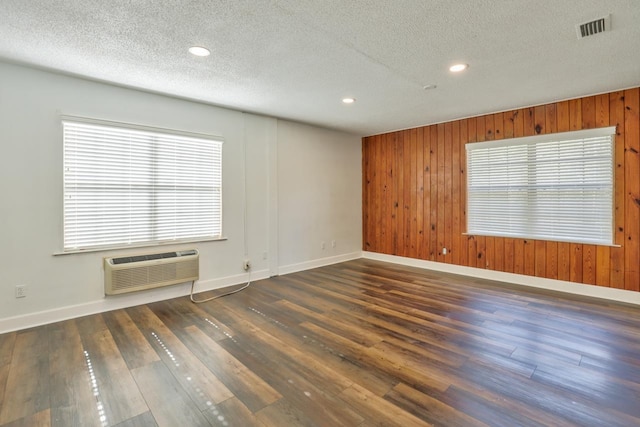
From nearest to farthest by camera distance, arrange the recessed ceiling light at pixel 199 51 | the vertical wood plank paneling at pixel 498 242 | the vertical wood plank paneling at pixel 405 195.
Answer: the recessed ceiling light at pixel 199 51, the vertical wood plank paneling at pixel 498 242, the vertical wood plank paneling at pixel 405 195

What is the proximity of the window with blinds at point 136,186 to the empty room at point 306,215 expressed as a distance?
2cm

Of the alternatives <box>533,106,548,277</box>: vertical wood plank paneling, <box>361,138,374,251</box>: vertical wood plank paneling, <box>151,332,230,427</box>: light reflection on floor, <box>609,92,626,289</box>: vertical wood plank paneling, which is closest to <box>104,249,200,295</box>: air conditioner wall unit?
<box>151,332,230,427</box>: light reflection on floor

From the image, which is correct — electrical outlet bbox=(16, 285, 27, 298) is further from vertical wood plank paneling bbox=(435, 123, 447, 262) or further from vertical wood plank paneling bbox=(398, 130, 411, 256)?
vertical wood plank paneling bbox=(435, 123, 447, 262)

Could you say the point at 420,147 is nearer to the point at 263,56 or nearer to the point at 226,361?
the point at 263,56

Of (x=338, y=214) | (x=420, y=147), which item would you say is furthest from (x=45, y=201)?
(x=420, y=147)

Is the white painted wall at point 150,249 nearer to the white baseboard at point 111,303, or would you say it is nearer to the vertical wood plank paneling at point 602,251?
the white baseboard at point 111,303

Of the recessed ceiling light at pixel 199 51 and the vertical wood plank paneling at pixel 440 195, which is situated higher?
the recessed ceiling light at pixel 199 51

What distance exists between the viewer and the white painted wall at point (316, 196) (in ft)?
17.0

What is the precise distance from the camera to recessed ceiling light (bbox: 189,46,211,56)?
2.60 m

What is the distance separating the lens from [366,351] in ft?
8.27

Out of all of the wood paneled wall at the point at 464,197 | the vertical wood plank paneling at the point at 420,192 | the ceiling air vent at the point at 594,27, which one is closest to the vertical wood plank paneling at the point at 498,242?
the wood paneled wall at the point at 464,197

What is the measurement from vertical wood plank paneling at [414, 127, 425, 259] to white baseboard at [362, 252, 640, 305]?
0.27 metres

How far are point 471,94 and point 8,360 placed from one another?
5205mm

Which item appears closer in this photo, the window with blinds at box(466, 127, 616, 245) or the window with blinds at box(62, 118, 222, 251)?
the window with blinds at box(62, 118, 222, 251)
